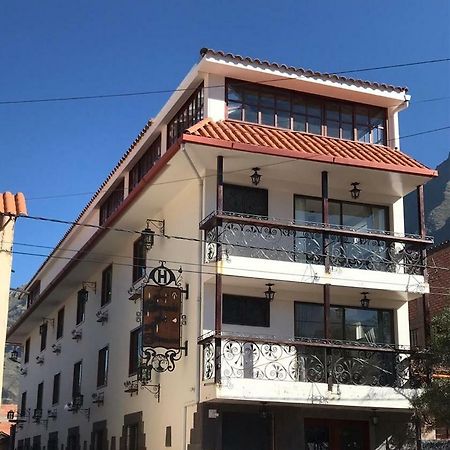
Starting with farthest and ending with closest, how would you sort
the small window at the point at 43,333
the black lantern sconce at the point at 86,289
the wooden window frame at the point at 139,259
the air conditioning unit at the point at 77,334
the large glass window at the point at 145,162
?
the small window at the point at 43,333 → the air conditioning unit at the point at 77,334 → the black lantern sconce at the point at 86,289 → the large glass window at the point at 145,162 → the wooden window frame at the point at 139,259

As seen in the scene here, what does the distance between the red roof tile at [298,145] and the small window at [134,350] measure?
649cm

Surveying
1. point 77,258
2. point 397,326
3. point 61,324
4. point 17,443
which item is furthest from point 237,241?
point 17,443

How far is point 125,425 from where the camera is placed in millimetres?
20969

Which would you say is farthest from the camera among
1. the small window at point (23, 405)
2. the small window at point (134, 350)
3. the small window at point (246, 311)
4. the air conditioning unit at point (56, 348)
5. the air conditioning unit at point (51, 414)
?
the small window at point (23, 405)

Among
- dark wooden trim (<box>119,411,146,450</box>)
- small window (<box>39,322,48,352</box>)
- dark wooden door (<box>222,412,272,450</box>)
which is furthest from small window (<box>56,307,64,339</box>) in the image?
dark wooden door (<box>222,412,272,450</box>)

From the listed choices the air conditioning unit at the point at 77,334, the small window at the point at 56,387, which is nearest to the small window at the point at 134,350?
the air conditioning unit at the point at 77,334

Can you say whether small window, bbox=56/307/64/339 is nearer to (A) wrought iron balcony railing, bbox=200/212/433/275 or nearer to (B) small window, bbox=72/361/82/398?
(B) small window, bbox=72/361/82/398

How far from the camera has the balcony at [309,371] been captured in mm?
15414

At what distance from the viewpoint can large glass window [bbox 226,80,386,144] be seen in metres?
18.8

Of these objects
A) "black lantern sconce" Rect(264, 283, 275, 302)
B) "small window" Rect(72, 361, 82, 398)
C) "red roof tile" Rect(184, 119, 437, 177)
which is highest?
"red roof tile" Rect(184, 119, 437, 177)

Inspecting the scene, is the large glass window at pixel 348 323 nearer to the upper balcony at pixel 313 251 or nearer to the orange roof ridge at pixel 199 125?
the upper balcony at pixel 313 251

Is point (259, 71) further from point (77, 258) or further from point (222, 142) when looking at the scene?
point (77, 258)

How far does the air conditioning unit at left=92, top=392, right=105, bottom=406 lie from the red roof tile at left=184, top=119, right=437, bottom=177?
10145mm

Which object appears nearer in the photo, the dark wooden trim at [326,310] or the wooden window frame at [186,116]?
the dark wooden trim at [326,310]
